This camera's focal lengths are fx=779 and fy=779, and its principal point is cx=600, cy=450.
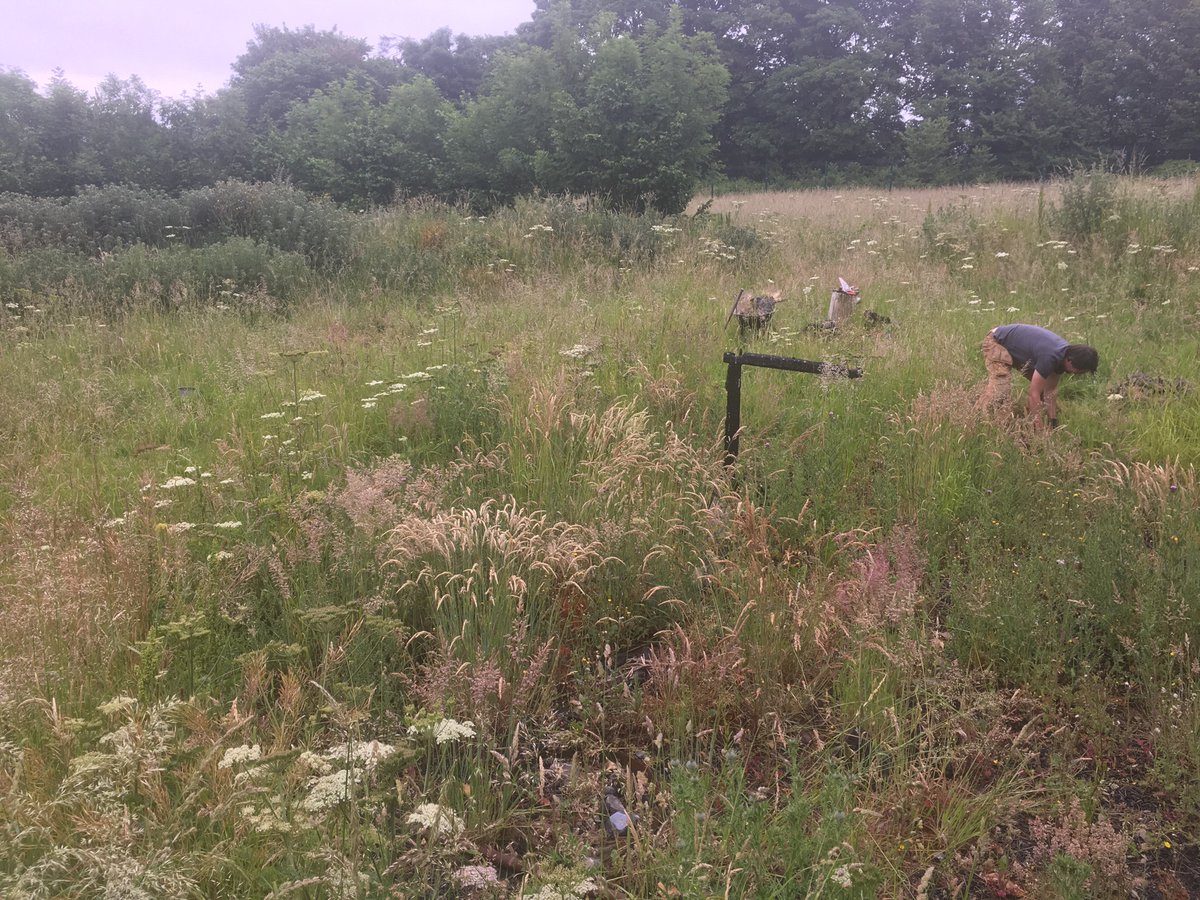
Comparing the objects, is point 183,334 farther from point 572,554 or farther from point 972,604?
point 972,604

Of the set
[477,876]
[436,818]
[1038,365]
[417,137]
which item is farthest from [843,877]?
[417,137]

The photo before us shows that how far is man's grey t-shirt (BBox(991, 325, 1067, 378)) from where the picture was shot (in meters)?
5.47

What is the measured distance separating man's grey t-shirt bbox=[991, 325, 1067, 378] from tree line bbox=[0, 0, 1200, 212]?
8348mm

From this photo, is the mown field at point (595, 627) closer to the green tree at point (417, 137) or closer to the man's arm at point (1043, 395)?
the man's arm at point (1043, 395)

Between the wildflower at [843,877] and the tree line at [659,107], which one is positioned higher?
the tree line at [659,107]

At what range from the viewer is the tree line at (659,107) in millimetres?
15047

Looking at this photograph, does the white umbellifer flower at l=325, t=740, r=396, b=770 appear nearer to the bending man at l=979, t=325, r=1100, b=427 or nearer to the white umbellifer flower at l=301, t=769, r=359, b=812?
the white umbellifer flower at l=301, t=769, r=359, b=812

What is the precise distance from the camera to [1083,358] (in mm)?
5371

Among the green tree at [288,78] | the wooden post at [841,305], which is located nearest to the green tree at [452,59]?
the green tree at [288,78]

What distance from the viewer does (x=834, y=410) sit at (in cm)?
557

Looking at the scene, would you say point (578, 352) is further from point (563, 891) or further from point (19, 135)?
point (19, 135)

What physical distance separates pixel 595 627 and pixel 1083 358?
4.16 metres

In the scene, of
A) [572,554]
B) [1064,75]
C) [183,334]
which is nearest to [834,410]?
[572,554]

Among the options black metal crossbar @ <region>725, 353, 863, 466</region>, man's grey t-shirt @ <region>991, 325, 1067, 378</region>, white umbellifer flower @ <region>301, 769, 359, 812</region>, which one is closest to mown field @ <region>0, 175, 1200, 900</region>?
white umbellifer flower @ <region>301, 769, 359, 812</region>
